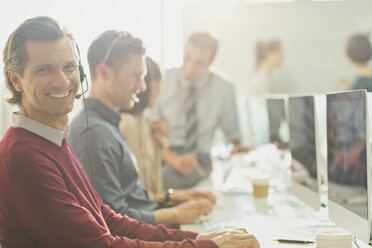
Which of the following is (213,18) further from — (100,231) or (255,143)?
(100,231)

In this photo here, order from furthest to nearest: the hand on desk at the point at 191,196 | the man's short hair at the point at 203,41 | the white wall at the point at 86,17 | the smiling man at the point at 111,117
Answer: the man's short hair at the point at 203,41 → the hand on desk at the point at 191,196 → the smiling man at the point at 111,117 → the white wall at the point at 86,17

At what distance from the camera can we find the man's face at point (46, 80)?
1.14m

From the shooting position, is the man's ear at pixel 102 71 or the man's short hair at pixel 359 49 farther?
the man's short hair at pixel 359 49

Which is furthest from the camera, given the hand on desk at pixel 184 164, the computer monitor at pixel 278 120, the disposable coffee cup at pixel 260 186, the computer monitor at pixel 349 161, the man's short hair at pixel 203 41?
the man's short hair at pixel 203 41

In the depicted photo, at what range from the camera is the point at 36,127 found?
44.8 inches

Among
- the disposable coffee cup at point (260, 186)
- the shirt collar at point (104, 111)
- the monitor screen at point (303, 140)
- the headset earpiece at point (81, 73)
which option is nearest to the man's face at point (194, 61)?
the disposable coffee cup at point (260, 186)

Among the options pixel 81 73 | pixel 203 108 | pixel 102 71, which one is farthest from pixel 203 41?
pixel 81 73

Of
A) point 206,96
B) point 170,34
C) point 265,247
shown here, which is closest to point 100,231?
point 265,247

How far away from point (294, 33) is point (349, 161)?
4.93 m

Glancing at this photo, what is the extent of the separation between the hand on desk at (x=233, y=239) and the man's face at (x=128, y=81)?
505mm

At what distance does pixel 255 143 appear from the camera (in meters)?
3.87

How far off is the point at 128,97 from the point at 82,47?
35cm

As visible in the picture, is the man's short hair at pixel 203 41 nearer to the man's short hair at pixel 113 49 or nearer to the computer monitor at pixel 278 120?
the computer monitor at pixel 278 120

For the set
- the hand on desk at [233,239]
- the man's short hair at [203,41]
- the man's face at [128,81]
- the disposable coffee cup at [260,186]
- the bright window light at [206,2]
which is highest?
the bright window light at [206,2]
